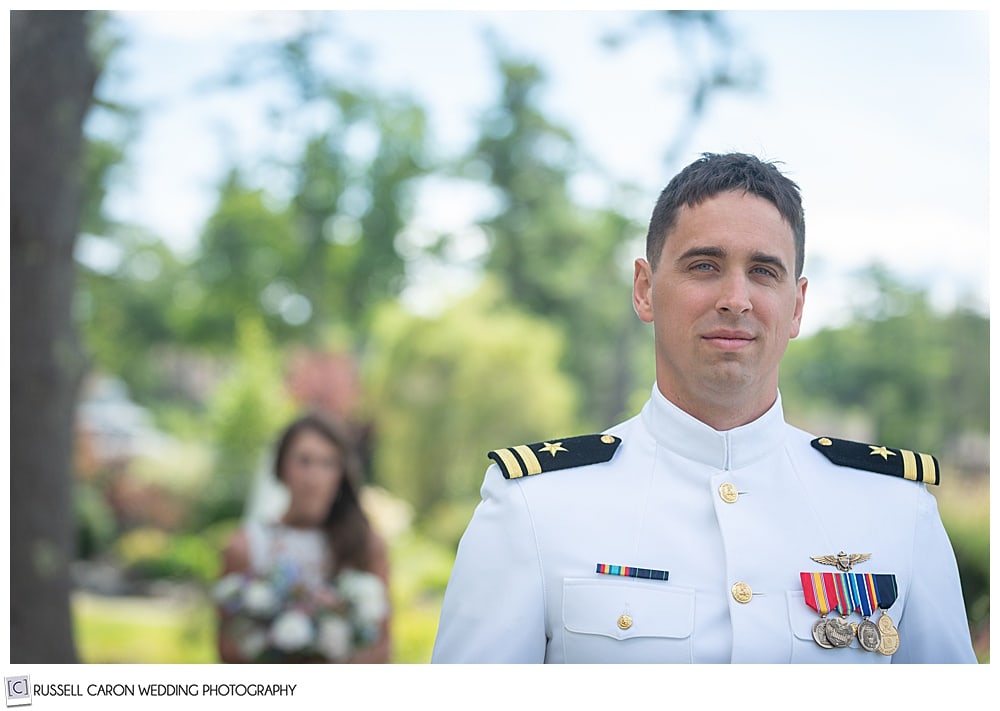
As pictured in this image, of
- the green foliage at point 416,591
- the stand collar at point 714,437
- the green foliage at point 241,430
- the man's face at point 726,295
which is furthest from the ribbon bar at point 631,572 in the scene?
the green foliage at point 241,430

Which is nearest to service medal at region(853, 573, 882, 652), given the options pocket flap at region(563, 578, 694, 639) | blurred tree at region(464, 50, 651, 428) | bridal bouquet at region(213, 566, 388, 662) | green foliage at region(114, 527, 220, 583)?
pocket flap at region(563, 578, 694, 639)

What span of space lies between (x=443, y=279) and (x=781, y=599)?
25.8ft

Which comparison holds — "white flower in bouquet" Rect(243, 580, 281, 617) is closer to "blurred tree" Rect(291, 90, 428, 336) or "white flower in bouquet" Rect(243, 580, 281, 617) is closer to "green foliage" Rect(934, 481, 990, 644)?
"green foliage" Rect(934, 481, 990, 644)

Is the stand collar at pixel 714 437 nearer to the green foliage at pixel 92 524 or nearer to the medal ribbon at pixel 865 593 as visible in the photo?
the medal ribbon at pixel 865 593

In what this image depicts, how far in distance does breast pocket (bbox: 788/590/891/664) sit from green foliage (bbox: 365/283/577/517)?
689cm

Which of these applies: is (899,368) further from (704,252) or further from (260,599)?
(704,252)

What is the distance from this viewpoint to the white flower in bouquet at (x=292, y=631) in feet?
13.7

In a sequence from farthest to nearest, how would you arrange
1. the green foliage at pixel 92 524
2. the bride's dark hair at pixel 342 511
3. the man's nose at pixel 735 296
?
the green foliage at pixel 92 524
the bride's dark hair at pixel 342 511
the man's nose at pixel 735 296

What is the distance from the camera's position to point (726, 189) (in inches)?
Answer: 72.5

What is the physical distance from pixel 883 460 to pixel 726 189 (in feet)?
2.31
